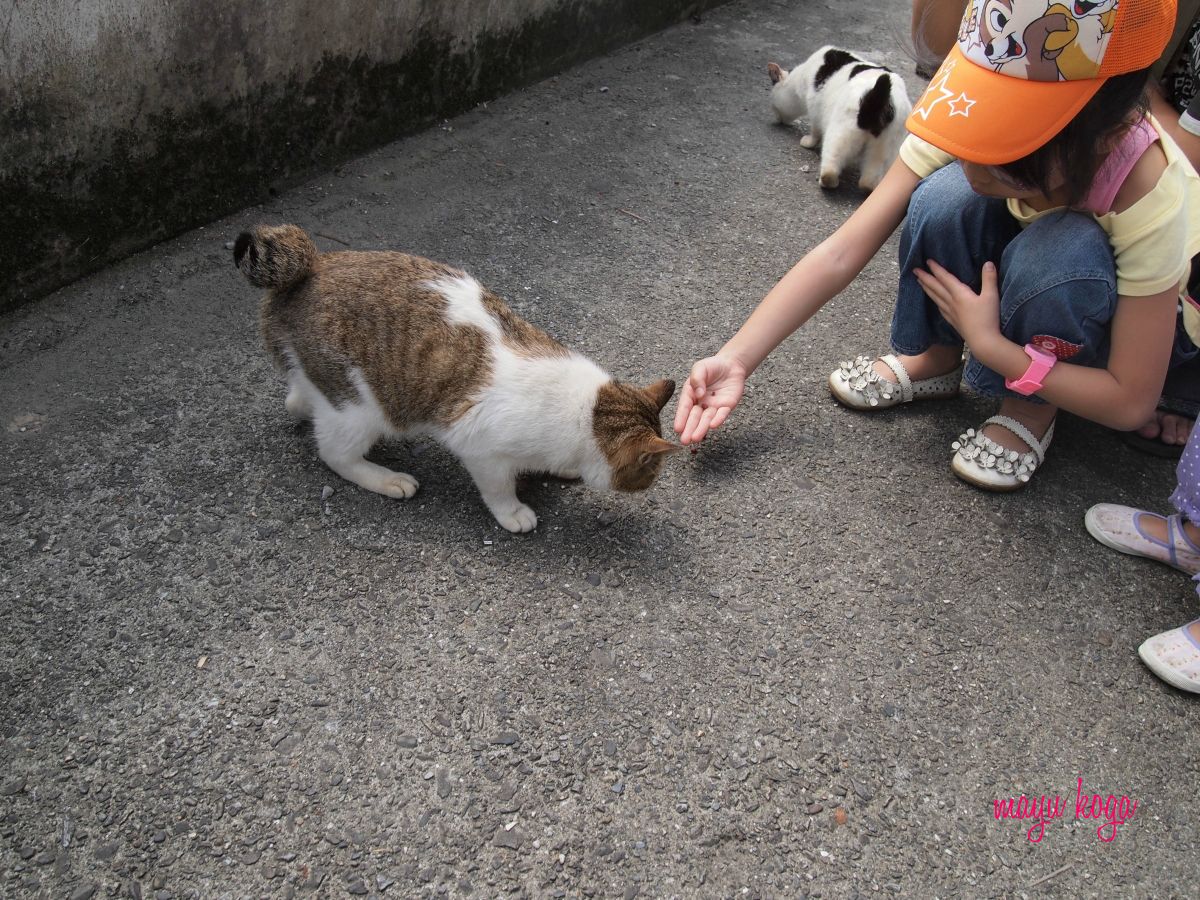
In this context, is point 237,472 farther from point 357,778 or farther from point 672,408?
point 672,408

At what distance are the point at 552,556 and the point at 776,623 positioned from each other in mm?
552

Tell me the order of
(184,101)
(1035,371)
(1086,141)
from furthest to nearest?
(184,101)
(1035,371)
(1086,141)

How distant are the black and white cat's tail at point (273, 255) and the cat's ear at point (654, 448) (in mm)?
914

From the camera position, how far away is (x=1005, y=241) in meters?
2.25

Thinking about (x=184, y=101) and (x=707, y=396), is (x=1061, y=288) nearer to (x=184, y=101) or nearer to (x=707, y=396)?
(x=707, y=396)

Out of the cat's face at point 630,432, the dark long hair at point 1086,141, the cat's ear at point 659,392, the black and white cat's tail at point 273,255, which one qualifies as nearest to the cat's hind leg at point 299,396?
the black and white cat's tail at point 273,255

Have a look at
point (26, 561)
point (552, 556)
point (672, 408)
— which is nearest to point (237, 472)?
point (26, 561)

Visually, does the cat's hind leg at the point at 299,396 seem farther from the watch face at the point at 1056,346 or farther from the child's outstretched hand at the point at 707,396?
the watch face at the point at 1056,346

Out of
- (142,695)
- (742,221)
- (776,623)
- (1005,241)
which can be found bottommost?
(142,695)

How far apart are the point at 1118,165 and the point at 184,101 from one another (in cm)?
258

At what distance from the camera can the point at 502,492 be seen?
214 cm

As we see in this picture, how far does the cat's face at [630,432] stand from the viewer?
203 centimetres

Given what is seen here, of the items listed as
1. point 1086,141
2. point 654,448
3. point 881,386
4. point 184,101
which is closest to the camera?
point 1086,141

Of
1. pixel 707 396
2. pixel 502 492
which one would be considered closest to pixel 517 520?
pixel 502 492
